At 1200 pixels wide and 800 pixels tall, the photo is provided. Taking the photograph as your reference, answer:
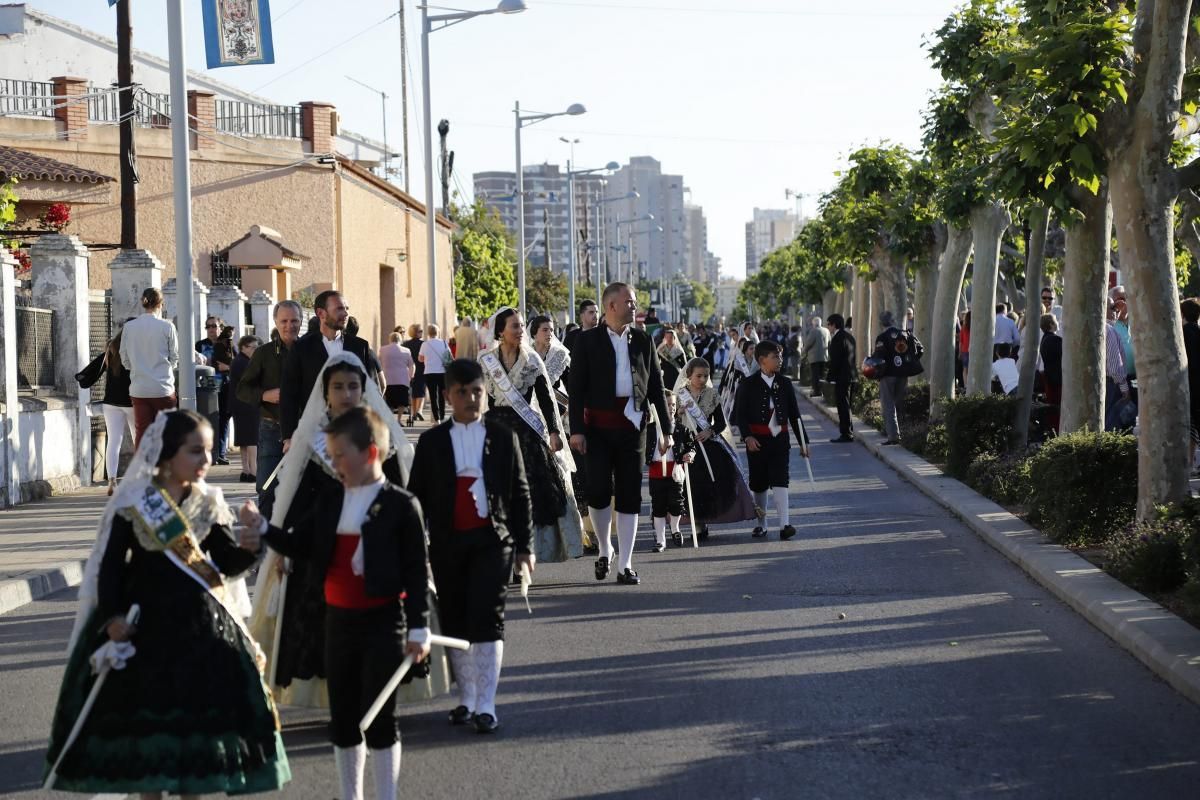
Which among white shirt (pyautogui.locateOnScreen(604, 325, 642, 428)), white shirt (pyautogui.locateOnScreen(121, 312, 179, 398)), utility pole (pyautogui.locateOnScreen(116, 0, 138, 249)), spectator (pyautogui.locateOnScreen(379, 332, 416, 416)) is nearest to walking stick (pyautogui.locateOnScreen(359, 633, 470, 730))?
white shirt (pyautogui.locateOnScreen(604, 325, 642, 428))

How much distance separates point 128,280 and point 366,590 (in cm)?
1704

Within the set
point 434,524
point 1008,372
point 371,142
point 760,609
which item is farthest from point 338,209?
point 434,524

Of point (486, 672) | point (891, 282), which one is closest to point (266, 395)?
point (486, 672)

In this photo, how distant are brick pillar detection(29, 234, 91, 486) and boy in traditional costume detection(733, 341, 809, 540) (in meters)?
8.51

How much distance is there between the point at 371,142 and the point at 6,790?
1906 inches

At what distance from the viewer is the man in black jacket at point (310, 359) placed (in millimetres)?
10344

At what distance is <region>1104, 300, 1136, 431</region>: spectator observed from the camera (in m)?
17.6

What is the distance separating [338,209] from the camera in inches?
1566

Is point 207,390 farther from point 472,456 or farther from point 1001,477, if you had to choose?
point 472,456

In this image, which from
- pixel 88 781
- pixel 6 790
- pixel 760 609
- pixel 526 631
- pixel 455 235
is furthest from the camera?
pixel 455 235

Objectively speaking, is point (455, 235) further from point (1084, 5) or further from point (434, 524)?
point (434, 524)

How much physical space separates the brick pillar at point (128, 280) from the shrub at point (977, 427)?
33.8 feet

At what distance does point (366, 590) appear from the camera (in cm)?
568

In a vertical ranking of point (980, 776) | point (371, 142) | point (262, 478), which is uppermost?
point (371, 142)
